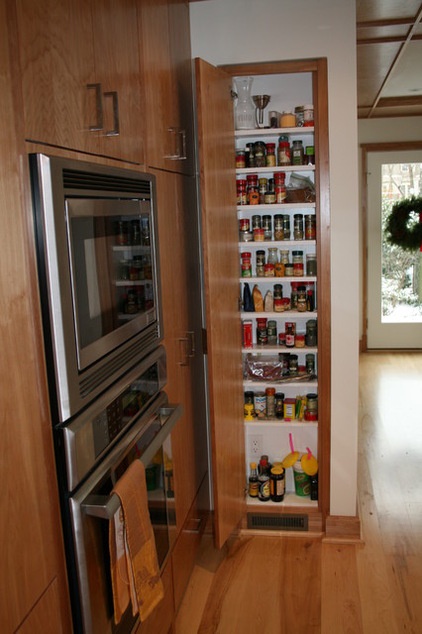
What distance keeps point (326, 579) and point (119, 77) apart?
1981 mm

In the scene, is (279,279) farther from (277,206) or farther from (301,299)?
(277,206)

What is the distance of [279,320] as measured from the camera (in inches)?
108

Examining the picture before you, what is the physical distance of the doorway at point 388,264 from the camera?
562 centimetres

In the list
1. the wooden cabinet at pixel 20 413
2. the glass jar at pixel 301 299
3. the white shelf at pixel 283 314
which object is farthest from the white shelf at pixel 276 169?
the wooden cabinet at pixel 20 413

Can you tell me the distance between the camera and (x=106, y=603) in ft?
4.24

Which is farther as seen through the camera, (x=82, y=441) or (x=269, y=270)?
(x=269, y=270)

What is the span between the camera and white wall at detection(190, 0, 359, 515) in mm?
2252

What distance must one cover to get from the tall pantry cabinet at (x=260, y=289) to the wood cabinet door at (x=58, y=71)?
74cm

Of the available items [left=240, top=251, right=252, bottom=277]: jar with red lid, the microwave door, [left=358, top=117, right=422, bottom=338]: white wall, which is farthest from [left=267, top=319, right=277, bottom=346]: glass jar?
[left=358, top=117, right=422, bottom=338]: white wall

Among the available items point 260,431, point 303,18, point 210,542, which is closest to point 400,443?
point 260,431

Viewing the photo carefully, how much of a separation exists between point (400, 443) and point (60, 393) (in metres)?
2.97

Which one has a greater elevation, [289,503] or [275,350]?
[275,350]

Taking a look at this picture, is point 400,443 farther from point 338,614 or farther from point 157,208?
point 157,208

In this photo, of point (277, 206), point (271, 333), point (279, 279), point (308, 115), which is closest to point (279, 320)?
point (271, 333)
